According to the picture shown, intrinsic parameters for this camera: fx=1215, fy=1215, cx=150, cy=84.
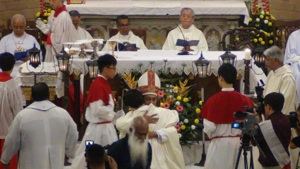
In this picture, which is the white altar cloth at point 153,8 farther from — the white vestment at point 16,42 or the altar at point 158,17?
the white vestment at point 16,42

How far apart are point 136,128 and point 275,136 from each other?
1922 millimetres

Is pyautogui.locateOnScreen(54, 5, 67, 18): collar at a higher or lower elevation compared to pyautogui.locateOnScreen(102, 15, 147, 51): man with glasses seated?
higher

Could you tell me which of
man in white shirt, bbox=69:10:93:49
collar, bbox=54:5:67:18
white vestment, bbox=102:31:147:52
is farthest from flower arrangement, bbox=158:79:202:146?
man in white shirt, bbox=69:10:93:49

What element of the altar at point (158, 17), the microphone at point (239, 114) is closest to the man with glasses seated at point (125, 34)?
the altar at point (158, 17)

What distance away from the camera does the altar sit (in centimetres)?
2019

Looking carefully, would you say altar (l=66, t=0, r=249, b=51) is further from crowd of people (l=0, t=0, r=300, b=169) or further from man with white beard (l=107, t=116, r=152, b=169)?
man with white beard (l=107, t=116, r=152, b=169)

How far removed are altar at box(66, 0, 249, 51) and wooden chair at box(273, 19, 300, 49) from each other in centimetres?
51

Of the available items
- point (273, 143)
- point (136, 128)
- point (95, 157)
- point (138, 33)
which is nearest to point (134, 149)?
point (136, 128)

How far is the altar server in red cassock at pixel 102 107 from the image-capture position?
13.5 metres

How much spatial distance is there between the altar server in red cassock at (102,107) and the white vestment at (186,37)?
15.9 ft

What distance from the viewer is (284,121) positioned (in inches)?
489

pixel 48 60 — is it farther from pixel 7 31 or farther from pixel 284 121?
pixel 284 121

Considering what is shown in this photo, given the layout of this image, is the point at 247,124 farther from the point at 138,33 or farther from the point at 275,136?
the point at 138,33

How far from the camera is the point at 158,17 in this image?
20.4m
